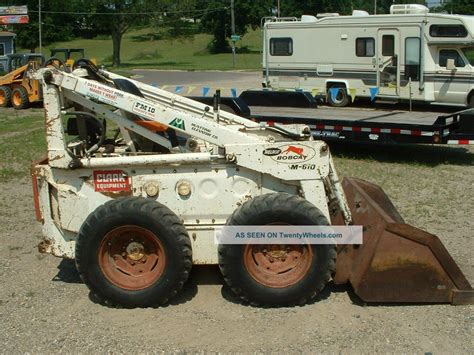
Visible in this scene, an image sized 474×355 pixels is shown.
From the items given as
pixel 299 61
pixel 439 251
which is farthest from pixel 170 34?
pixel 439 251

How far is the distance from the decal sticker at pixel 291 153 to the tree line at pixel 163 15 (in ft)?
170

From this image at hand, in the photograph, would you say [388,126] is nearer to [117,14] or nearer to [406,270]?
[406,270]

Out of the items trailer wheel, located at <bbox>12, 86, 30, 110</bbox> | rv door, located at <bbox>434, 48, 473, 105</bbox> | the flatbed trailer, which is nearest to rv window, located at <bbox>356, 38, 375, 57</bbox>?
rv door, located at <bbox>434, 48, 473, 105</bbox>

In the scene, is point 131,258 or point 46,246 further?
point 46,246

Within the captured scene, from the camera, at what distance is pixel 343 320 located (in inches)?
200

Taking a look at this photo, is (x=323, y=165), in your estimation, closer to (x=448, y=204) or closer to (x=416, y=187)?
(x=448, y=204)

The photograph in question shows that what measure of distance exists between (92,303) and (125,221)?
87 centimetres

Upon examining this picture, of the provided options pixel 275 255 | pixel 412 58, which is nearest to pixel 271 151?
pixel 275 255

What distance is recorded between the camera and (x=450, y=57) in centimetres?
1745

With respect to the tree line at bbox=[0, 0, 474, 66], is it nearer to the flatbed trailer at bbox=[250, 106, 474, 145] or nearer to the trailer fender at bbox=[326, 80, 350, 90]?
the trailer fender at bbox=[326, 80, 350, 90]

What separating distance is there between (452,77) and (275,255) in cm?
1357

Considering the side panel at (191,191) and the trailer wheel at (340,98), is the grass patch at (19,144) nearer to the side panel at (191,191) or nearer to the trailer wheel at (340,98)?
the side panel at (191,191)

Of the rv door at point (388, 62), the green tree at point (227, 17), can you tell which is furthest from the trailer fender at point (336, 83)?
the green tree at point (227, 17)

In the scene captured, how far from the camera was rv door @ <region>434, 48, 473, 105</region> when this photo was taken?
17.2m
